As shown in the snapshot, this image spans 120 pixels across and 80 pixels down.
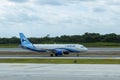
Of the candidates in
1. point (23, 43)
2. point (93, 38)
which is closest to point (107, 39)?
point (93, 38)

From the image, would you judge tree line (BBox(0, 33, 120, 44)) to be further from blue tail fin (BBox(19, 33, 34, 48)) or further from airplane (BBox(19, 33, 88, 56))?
airplane (BBox(19, 33, 88, 56))

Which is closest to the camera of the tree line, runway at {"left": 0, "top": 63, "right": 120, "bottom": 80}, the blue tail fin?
runway at {"left": 0, "top": 63, "right": 120, "bottom": 80}

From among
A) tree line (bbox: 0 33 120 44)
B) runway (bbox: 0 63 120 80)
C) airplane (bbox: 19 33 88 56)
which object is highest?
tree line (bbox: 0 33 120 44)

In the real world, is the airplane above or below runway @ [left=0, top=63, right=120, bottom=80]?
above

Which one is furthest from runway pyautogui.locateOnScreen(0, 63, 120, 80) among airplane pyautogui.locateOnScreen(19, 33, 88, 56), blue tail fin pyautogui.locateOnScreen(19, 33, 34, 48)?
blue tail fin pyautogui.locateOnScreen(19, 33, 34, 48)

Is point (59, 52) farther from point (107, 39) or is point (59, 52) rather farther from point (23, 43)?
point (107, 39)

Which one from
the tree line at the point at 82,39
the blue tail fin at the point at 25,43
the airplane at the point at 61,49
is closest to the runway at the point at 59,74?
the airplane at the point at 61,49

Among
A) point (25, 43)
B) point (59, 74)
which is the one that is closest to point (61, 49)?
point (25, 43)

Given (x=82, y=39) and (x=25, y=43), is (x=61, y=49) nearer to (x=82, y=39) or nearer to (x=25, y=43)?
(x=25, y=43)

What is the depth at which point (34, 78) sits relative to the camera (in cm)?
2156

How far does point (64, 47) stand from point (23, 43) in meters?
10.6

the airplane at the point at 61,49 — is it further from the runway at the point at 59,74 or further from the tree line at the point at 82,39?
the tree line at the point at 82,39

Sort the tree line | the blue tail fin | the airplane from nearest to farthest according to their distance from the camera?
the airplane, the blue tail fin, the tree line

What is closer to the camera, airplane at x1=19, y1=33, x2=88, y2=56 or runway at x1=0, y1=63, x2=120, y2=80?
runway at x1=0, y1=63, x2=120, y2=80
